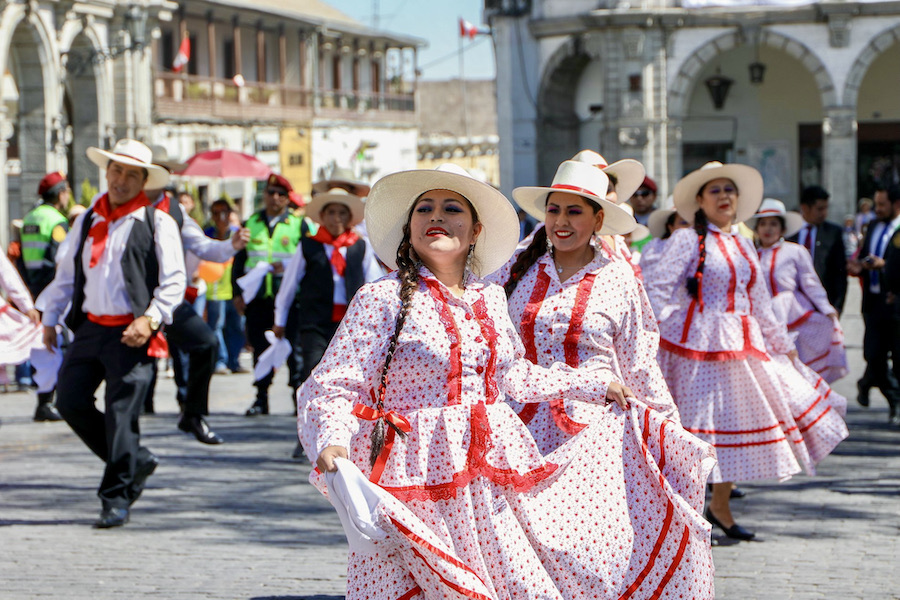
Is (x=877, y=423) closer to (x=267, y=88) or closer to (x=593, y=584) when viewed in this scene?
(x=593, y=584)

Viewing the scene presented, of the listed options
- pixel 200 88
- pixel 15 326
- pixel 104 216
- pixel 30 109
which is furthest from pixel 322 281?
pixel 200 88

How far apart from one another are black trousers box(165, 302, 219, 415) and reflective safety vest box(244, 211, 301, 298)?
209 centimetres

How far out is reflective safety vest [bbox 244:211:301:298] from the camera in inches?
469

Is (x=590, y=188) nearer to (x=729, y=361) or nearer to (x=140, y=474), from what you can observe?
(x=729, y=361)

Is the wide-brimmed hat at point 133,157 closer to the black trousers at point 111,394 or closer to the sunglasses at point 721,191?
the black trousers at point 111,394

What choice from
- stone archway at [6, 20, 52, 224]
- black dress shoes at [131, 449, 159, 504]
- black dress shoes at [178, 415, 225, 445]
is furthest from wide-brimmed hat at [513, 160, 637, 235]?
stone archway at [6, 20, 52, 224]

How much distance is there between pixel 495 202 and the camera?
4703 millimetres

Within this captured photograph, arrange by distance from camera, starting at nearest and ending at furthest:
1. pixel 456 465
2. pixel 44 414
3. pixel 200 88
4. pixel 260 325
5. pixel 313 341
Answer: pixel 456 465 → pixel 313 341 → pixel 44 414 → pixel 260 325 → pixel 200 88

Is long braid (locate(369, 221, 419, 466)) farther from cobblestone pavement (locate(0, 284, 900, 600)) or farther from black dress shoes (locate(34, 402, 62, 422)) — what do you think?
black dress shoes (locate(34, 402, 62, 422))

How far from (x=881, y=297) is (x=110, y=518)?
22.2 ft

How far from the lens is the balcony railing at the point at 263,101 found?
38438 millimetres

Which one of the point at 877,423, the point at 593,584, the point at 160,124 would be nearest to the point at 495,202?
the point at 593,584

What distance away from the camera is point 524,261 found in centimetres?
571

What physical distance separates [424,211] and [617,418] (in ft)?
3.39
